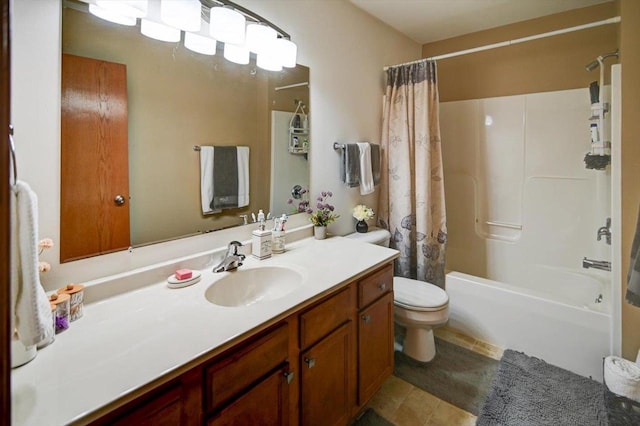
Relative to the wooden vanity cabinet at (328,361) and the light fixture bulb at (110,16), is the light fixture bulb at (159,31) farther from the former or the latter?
the wooden vanity cabinet at (328,361)

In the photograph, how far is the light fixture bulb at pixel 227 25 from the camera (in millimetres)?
1390

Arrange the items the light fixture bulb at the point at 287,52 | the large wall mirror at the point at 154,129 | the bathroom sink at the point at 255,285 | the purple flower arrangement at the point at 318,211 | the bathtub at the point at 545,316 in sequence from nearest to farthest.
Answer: the large wall mirror at the point at 154,129
the bathroom sink at the point at 255,285
the light fixture bulb at the point at 287,52
the bathtub at the point at 545,316
the purple flower arrangement at the point at 318,211

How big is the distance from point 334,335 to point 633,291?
4.47 ft

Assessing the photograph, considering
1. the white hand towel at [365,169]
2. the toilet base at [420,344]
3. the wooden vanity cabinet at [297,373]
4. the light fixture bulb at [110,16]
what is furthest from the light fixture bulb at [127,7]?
the toilet base at [420,344]

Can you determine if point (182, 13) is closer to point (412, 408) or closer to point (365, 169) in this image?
point (365, 169)

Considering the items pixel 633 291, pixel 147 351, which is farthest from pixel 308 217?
pixel 633 291

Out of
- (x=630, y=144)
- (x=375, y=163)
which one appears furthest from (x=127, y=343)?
(x=630, y=144)

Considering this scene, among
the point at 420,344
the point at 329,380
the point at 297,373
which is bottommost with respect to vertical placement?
the point at 420,344

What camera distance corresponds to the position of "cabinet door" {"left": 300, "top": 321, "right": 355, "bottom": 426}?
121 cm

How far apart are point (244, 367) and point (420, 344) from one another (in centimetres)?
145

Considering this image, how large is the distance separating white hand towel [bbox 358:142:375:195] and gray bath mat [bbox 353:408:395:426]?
4.57 feet

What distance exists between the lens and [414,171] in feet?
8.32

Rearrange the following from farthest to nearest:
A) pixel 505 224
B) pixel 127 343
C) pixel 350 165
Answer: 1. pixel 505 224
2. pixel 350 165
3. pixel 127 343

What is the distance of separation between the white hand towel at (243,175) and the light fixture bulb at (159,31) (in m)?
0.53
